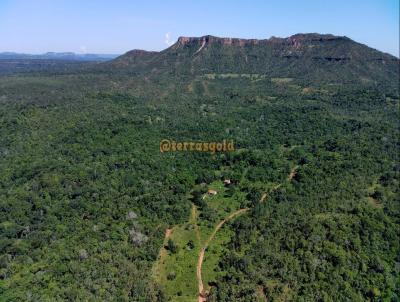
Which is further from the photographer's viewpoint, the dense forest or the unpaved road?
the unpaved road

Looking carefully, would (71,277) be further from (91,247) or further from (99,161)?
(99,161)

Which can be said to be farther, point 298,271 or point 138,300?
point 298,271

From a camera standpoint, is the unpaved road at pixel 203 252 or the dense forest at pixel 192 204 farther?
the unpaved road at pixel 203 252

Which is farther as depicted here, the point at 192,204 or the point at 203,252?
the point at 192,204

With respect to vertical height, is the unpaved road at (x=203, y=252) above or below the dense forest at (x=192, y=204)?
below

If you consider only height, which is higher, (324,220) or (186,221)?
(324,220)

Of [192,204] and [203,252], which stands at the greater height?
[192,204]

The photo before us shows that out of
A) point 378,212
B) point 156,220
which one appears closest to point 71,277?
point 156,220

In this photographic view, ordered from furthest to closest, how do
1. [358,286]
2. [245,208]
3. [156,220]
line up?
[245,208] < [156,220] < [358,286]
